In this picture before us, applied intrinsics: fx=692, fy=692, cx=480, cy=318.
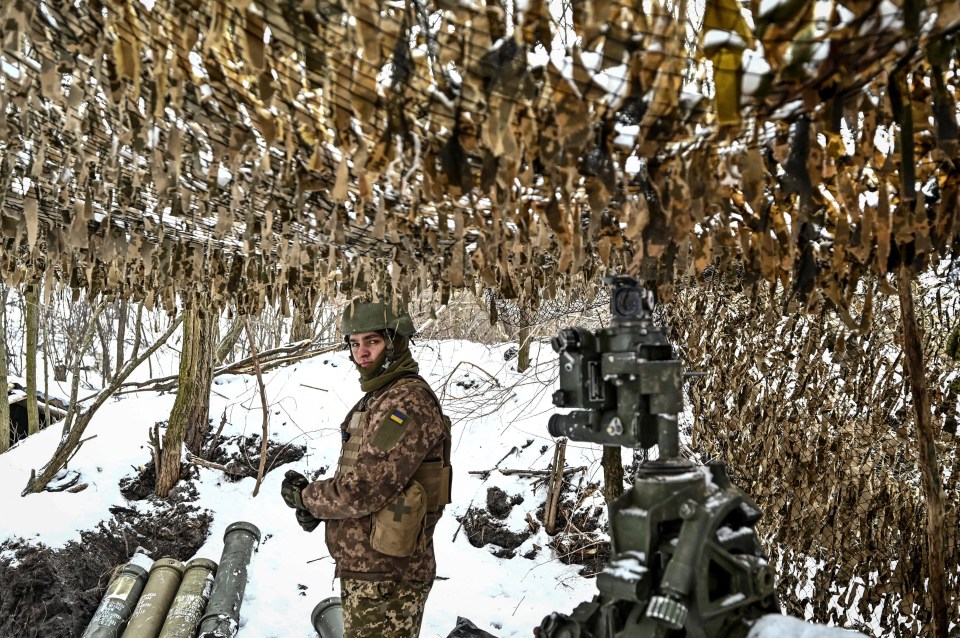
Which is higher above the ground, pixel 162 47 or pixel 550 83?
pixel 162 47

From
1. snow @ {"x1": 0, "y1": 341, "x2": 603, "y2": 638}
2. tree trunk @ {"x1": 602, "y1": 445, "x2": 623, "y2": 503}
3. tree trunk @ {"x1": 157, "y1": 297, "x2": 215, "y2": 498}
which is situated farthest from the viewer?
tree trunk @ {"x1": 157, "y1": 297, "x2": 215, "y2": 498}

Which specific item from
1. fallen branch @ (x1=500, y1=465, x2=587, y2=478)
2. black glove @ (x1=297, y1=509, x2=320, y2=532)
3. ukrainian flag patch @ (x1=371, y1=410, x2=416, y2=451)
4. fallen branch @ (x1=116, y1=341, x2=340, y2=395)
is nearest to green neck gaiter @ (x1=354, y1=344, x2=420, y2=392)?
ukrainian flag patch @ (x1=371, y1=410, x2=416, y2=451)

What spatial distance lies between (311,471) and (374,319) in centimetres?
447

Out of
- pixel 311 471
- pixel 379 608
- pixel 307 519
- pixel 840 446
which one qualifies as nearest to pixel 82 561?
pixel 311 471

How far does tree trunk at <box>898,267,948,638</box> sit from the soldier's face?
2.13 metres

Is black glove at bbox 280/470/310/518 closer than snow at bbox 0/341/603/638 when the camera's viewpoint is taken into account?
Yes

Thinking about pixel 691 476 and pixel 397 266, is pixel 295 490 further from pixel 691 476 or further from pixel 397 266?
pixel 691 476

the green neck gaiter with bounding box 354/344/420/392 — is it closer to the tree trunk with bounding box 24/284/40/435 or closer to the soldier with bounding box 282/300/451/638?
the soldier with bounding box 282/300/451/638

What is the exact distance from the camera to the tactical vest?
2.97 m

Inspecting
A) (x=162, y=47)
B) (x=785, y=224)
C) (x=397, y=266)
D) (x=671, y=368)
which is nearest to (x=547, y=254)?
(x=397, y=266)

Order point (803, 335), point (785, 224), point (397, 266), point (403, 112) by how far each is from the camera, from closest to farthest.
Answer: point (403, 112) < point (785, 224) < point (397, 266) < point (803, 335)

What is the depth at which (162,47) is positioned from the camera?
141 centimetres

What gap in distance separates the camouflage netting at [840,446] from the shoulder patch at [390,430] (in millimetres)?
A: 1566

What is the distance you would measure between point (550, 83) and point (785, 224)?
1186 millimetres
